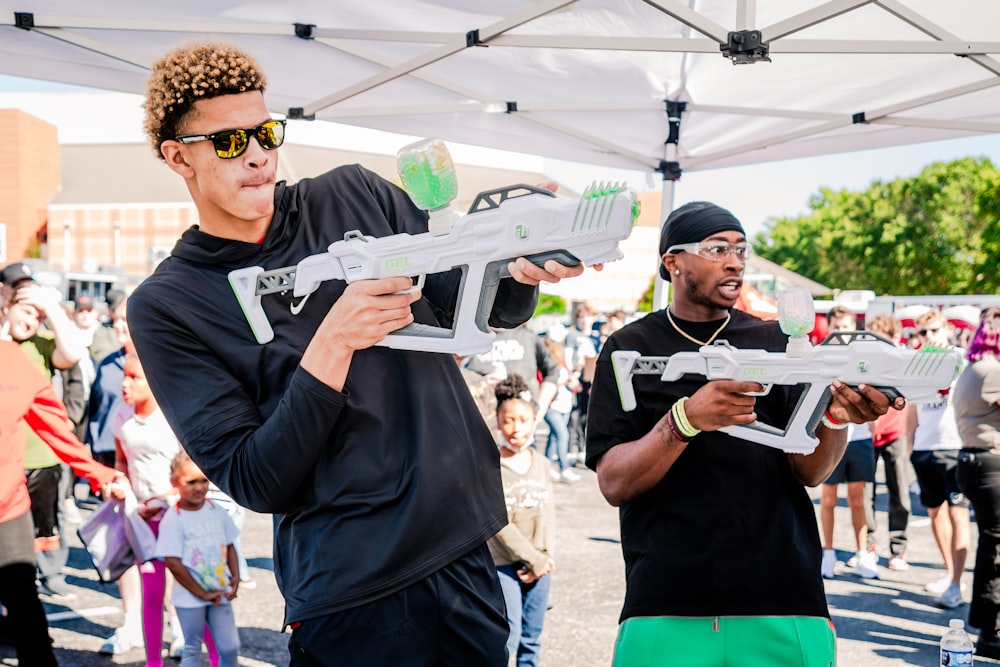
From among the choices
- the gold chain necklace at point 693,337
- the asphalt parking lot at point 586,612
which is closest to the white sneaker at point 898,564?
the asphalt parking lot at point 586,612

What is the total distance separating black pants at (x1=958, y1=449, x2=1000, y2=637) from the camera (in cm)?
572

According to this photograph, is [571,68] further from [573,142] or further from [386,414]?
[386,414]

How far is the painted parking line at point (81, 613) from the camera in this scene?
6336 mm

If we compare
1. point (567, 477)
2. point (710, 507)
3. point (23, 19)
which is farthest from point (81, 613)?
point (567, 477)

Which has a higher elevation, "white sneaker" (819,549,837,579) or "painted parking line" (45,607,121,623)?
"white sneaker" (819,549,837,579)

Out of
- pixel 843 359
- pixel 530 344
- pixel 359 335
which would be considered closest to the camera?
pixel 359 335

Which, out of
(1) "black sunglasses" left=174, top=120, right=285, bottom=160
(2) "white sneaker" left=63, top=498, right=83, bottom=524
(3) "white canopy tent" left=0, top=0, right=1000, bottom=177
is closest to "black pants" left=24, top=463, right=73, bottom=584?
(3) "white canopy tent" left=0, top=0, right=1000, bottom=177

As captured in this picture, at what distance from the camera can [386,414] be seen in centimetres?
183

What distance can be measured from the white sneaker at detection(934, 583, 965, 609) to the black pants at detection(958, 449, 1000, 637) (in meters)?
0.94

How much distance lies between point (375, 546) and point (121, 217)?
7037 cm

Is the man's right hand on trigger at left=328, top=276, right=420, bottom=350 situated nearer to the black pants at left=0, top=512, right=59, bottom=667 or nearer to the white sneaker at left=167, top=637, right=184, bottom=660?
the black pants at left=0, top=512, right=59, bottom=667

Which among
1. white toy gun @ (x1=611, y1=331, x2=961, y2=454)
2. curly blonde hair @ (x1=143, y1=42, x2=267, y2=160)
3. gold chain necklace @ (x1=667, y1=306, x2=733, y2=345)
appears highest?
curly blonde hair @ (x1=143, y1=42, x2=267, y2=160)

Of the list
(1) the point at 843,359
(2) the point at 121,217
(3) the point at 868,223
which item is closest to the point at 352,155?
(2) the point at 121,217

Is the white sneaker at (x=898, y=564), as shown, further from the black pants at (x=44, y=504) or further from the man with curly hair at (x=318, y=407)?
the man with curly hair at (x=318, y=407)
